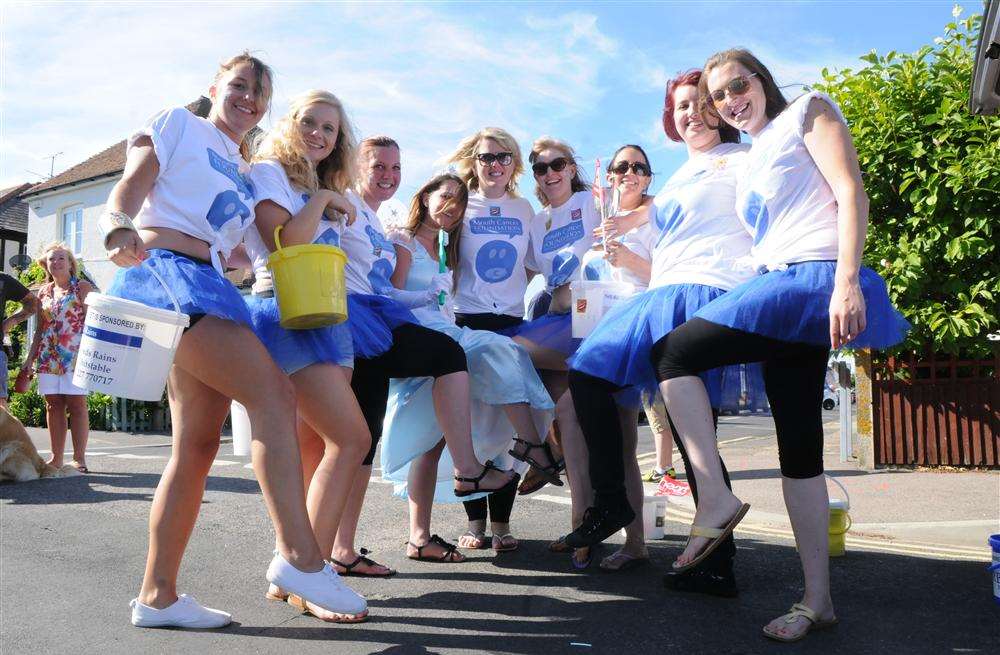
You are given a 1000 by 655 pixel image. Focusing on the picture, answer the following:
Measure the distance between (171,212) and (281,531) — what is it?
119 cm

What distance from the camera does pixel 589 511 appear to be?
3.42 metres

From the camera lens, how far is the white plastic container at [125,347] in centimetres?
265

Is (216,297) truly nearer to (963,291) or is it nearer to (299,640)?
(299,640)

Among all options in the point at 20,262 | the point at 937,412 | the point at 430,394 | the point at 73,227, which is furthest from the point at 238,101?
the point at 73,227

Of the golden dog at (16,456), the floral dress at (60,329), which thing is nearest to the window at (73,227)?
the floral dress at (60,329)

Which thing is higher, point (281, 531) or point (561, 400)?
point (561, 400)

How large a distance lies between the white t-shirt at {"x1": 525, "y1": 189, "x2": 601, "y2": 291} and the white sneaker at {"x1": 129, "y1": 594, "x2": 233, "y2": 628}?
2395mm

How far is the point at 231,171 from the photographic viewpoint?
3.14 meters

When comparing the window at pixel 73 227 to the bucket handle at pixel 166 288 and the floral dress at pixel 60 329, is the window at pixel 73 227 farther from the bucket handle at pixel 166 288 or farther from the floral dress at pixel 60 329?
the bucket handle at pixel 166 288

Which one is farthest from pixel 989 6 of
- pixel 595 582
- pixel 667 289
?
pixel 595 582

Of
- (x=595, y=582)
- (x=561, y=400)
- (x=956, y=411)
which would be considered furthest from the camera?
(x=956, y=411)

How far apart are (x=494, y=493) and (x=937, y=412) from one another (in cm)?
522

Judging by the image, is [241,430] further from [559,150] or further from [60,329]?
[60,329]

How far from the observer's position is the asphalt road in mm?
2854
